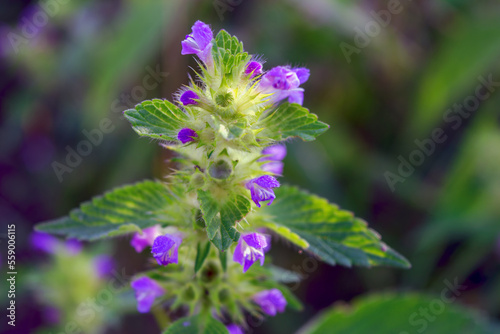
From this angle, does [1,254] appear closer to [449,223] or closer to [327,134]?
[327,134]

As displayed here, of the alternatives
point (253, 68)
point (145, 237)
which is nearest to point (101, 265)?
point (145, 237)

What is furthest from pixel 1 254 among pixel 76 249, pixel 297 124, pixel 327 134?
pixel 297 124

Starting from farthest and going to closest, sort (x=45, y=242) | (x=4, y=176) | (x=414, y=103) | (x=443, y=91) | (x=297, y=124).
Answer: (x=4, y=176), (x=414, y=103), (x=443, y=91), (x=45, y=242), (x=297, y=124)

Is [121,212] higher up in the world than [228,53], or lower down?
lower down

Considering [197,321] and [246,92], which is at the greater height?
[246,92]

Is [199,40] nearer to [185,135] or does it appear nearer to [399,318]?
[185,135]

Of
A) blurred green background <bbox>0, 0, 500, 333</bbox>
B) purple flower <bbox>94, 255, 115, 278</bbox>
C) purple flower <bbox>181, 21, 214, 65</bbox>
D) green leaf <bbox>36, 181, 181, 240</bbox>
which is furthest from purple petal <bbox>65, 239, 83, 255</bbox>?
purple flower <bbox>181, 21, 214, 65</bbox>

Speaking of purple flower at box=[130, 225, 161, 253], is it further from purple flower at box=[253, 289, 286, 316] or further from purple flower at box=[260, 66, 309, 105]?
purple flower at box=[260, 66, 309, 105]
